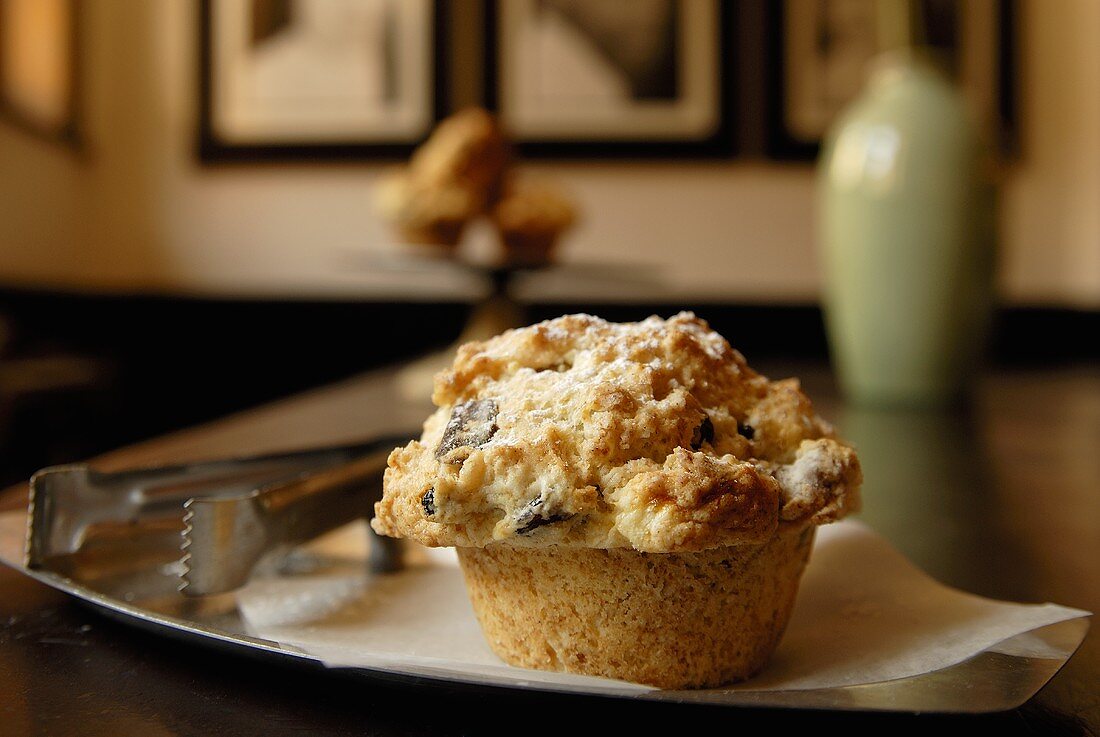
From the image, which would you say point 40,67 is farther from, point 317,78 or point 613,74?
point 613,74

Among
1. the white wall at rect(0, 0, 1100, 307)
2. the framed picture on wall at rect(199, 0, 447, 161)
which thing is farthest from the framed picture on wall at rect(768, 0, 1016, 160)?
the framed picture on wall at rect(199, 0, 447, 161)

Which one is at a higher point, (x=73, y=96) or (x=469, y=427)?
(x=73, y=96)

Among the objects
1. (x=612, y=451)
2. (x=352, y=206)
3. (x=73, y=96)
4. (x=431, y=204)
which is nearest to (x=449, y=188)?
(x=431, y=204)

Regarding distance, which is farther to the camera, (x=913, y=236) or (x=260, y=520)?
(x=913, y=236)

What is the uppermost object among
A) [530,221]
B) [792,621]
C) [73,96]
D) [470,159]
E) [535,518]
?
[73,96]

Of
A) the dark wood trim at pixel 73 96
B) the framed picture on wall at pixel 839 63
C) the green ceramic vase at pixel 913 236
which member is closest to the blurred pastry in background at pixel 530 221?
the green ceramic vase at pixel 913 236

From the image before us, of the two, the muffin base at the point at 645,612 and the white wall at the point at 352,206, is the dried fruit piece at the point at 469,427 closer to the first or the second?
the muffin base at the point at 645,612
